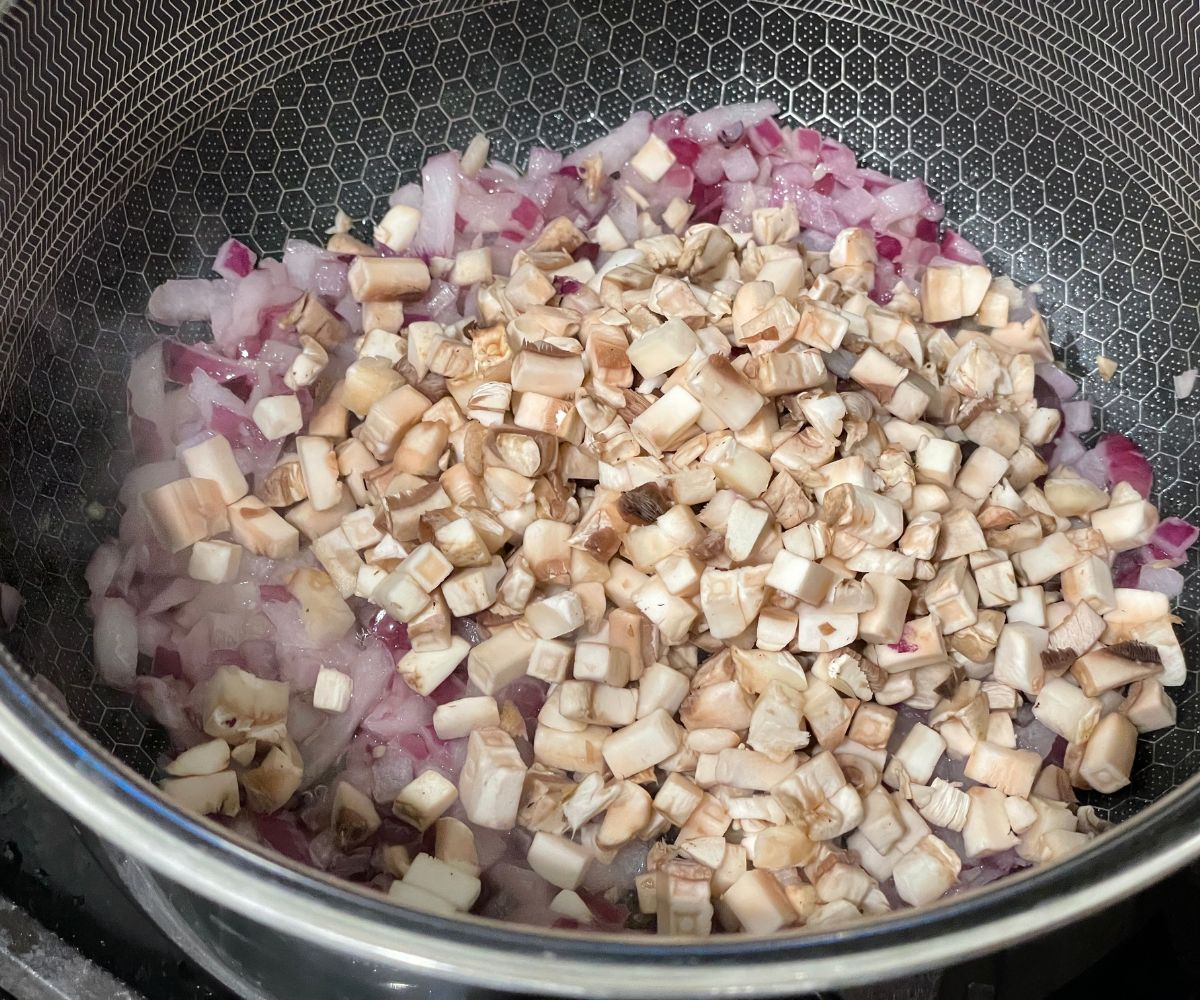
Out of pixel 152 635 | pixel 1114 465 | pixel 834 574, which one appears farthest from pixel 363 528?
pixel 1114 465

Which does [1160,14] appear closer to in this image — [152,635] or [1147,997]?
[1147,997]

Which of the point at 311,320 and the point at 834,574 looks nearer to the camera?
the point at 834,574

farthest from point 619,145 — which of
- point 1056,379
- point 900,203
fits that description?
point 1056,379

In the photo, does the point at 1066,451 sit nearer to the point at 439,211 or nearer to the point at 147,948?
the point at 439,211

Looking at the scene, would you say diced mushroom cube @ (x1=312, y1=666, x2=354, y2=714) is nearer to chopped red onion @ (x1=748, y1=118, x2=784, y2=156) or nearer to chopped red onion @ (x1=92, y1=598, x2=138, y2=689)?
chopped red onion @ (x1=92, y1=598, x2=138, y2=689)

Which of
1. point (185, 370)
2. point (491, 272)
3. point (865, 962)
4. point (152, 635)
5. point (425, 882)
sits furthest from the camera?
point (491, 272)

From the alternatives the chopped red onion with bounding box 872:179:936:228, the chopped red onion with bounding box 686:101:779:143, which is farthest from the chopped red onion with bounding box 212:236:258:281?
the chopped red onion with bounding box 872:179:936:228
